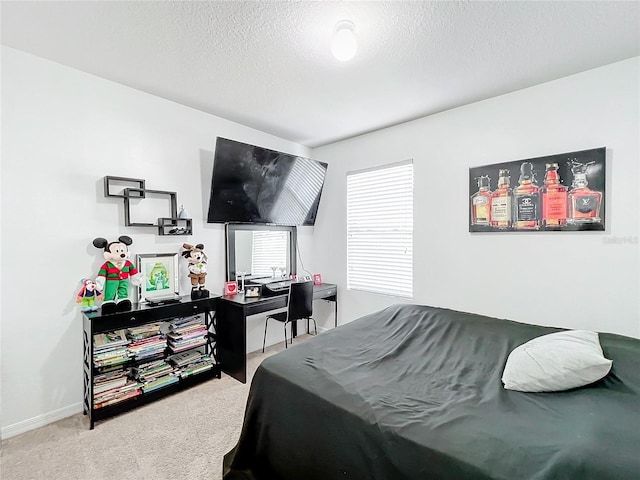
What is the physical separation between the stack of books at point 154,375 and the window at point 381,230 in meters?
2.15

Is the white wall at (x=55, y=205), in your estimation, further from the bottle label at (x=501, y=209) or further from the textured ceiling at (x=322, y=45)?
the bottle label at (x=501, y=209)

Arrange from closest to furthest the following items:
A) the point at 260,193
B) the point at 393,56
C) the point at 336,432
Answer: the point at 336,432, the point at 393,56, the point at 260,193

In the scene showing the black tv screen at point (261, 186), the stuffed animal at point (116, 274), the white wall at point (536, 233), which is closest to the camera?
the white wall at point (536, 233)

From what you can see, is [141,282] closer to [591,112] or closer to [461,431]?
[461,431]

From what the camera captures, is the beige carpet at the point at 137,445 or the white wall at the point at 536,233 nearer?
the beige carpet at the point at 137,445

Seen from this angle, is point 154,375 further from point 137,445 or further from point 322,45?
point 322,45

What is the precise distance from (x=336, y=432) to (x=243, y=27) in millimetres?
2163

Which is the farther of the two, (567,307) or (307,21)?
(567,307)

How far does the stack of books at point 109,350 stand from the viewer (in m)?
2.11

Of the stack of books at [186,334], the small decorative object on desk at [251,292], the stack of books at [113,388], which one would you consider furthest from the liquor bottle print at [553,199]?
the stack of books at [113,388]

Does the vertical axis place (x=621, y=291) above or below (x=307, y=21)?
below

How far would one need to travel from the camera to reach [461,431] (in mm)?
1008

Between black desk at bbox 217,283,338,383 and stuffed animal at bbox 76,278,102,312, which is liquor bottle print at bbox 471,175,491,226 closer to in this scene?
black desk at bbox 217,283,338,383

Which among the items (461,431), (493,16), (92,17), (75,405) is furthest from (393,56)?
(75,405)
